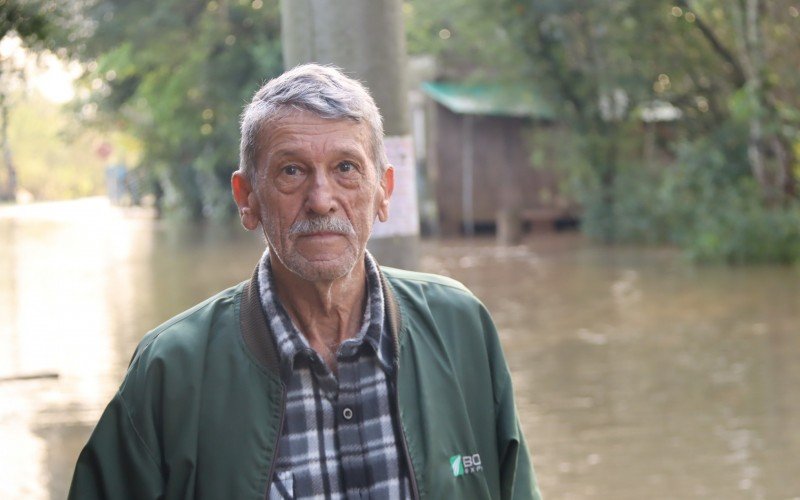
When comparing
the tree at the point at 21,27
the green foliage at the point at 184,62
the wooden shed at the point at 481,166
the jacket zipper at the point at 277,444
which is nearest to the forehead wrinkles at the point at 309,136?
the jacket zipper at the point at 277,444

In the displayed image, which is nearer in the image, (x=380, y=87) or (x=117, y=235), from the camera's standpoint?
(x=380, y=87)

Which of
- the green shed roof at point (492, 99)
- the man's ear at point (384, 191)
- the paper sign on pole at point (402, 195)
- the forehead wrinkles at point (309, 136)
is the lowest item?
the green shed roof at point (492, 99)

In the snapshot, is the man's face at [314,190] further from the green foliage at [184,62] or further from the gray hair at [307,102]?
the green foliage at [184,62]

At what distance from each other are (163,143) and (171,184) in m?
4.52

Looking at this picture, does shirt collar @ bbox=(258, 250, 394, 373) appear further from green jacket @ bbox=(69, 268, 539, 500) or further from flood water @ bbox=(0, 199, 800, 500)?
flood water @ bbox=(0, 199, 800, 500)

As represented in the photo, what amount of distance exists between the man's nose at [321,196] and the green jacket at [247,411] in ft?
0.69

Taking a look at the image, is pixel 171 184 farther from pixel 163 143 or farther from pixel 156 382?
pixel 156 382

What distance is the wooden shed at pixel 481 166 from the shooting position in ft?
85.2

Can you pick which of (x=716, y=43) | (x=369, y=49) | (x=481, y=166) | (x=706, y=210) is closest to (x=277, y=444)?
(x=369, y=49)

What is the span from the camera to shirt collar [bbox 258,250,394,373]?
2.42m

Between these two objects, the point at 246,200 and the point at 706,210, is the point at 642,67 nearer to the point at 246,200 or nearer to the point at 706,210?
the point at 706,210

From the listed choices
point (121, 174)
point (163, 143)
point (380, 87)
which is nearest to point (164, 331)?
point (380, 87)

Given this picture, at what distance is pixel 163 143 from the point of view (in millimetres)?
33688

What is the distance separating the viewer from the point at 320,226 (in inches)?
96.2
